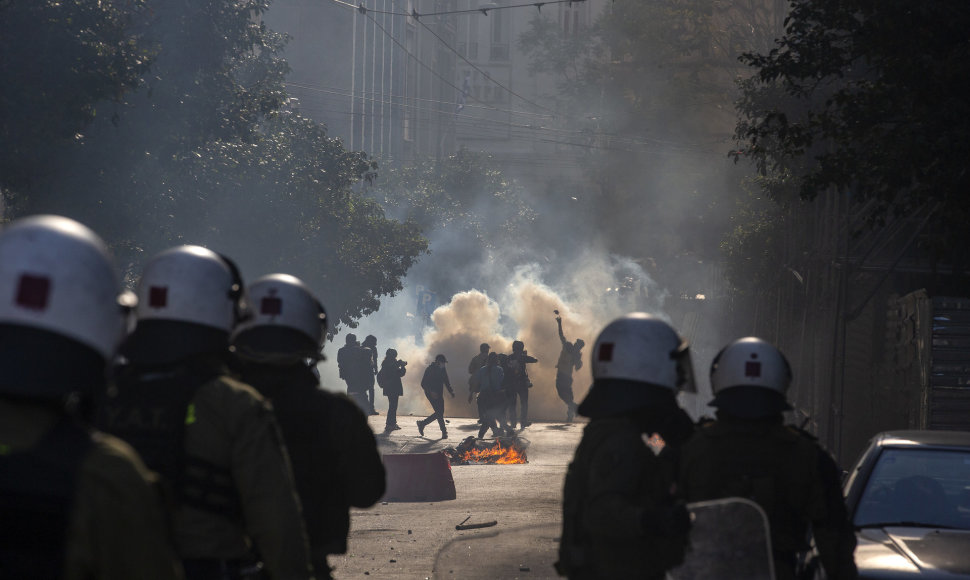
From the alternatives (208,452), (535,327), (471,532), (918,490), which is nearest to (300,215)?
(535,327)

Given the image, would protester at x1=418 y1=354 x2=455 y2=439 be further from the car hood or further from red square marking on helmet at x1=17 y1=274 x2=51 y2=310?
red square marking on helmet at x1=17 y1=274 x2=51 y2=310

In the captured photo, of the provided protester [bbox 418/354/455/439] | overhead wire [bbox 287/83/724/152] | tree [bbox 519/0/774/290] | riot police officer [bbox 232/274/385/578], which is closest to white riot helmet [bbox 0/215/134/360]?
riot police officer [bbox 232/274/385/578]

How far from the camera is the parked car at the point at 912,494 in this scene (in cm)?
557

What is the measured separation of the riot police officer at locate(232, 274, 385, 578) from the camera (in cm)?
382

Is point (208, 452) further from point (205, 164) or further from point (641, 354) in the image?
point (205, 164)

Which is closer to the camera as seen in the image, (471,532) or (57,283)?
(57,283)

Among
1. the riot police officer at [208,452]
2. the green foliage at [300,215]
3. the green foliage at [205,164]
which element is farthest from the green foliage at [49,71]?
the riot police officer at [208,452]

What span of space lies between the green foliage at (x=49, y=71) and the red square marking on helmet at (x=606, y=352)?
11.7m

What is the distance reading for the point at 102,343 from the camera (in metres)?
1.97

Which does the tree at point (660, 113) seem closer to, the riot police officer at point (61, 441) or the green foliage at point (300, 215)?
the green foliage at point (300, 215)

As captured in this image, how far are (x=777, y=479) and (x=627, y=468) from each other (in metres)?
0.89

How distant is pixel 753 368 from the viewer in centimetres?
435

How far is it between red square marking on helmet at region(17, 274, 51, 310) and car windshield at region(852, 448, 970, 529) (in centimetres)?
482

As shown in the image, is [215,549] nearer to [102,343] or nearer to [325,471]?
[325,471]
